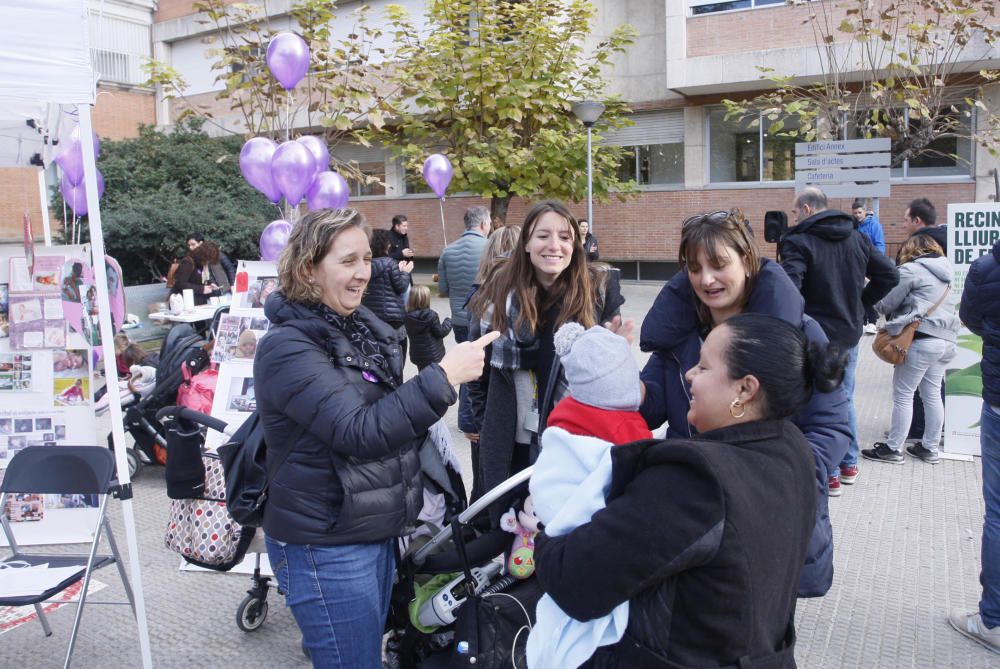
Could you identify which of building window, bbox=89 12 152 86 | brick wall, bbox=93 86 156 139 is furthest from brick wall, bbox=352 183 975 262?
building window, bbox=89 12 152 86

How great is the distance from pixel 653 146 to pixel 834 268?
1561 centimetres

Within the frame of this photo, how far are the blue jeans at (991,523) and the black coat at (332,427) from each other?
267cm

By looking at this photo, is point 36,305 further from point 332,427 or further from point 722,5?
point 722,5

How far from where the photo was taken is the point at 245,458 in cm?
254

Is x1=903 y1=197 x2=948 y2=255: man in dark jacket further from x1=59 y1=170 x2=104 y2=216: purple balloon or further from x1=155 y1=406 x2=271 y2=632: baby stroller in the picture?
x1=59 y1=170 x2=104 y2=216: purple balloon

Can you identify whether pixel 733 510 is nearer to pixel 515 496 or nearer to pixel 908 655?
pixel 515 496

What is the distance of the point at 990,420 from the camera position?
3633mm

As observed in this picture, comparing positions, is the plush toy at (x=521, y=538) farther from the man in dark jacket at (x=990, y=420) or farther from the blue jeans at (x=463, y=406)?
the man in dark jacket at (x=990, y=420)

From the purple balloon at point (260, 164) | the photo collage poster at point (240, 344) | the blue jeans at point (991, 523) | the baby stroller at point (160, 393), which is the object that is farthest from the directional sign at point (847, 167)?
the baby stroller at point (160, 393)

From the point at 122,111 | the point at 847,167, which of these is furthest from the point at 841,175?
the point at 122,111

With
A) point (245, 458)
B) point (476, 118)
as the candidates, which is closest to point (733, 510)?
point (245, 458)

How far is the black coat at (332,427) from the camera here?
2211mm

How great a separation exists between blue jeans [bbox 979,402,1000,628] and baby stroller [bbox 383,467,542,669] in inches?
89.6

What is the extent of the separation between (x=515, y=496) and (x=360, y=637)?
644mm
